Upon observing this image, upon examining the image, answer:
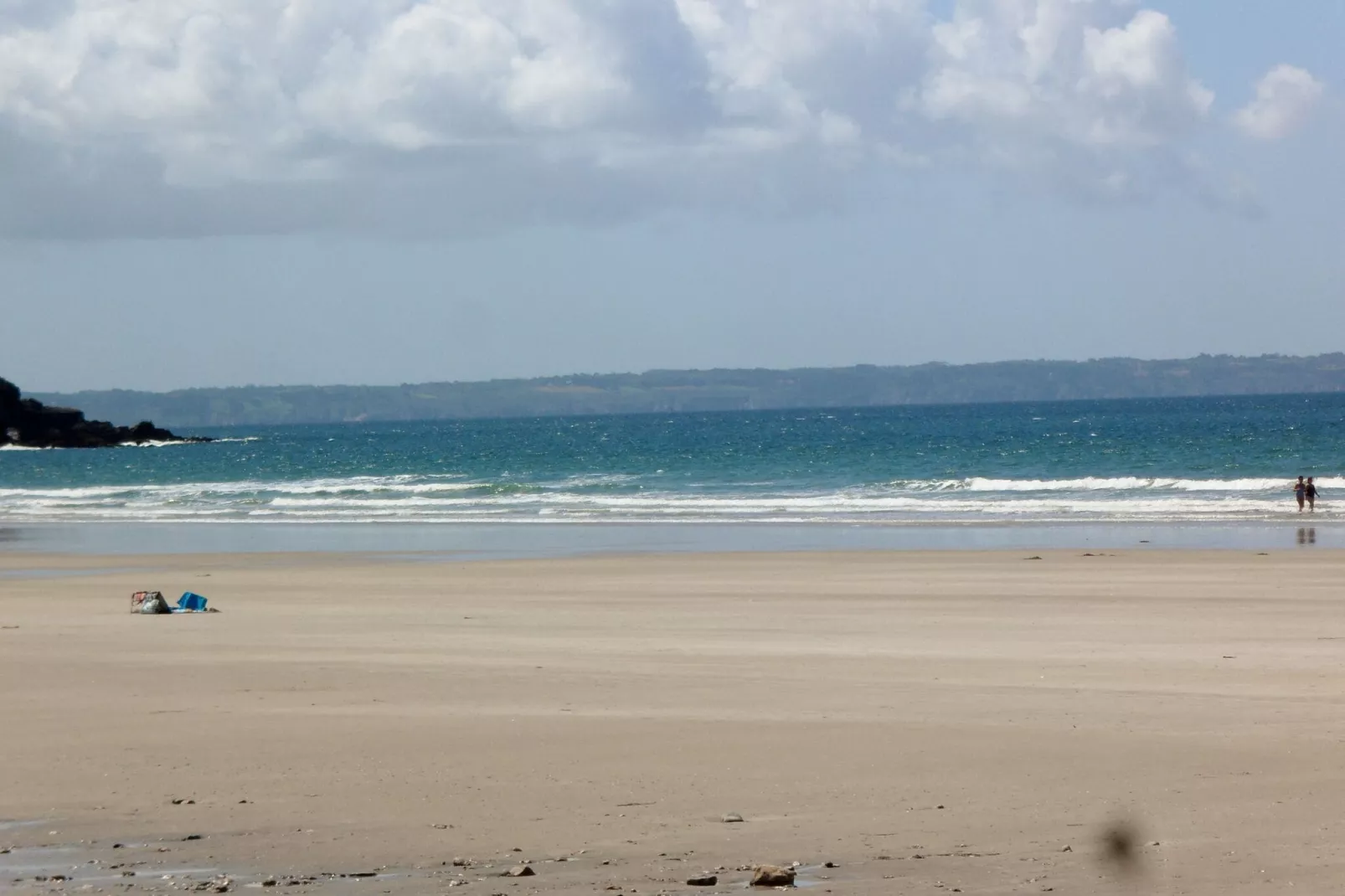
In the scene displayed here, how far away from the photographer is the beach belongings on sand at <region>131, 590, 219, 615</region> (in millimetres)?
15500

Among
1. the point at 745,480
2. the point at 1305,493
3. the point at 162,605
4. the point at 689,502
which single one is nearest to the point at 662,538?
the point at 689,502

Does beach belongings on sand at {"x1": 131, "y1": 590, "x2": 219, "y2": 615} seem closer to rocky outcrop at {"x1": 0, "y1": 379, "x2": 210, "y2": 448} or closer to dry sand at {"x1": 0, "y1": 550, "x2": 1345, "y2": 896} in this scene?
dry sand at {"x1": 0, "y1": 550, "x2": 1345, "y2": 896}

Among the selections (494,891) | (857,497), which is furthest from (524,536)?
(494,891)

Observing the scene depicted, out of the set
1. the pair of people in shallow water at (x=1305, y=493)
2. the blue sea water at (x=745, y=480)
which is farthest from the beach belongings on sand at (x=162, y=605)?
the pair of people in shallow water at (x=1305, y=493)

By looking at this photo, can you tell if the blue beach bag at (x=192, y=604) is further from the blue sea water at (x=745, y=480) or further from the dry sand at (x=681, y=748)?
the blue sea water at (x=745, y=480)

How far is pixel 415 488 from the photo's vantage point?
50469 mm

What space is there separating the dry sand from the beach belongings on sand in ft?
1.84

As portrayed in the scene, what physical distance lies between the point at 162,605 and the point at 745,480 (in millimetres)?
36429

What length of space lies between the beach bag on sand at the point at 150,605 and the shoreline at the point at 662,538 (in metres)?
9.46

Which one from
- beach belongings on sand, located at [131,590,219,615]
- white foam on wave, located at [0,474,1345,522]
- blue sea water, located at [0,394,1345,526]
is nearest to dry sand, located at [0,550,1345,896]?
→ beach belongings on sand, located at [131,590,219,615]

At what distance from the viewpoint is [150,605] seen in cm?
1549

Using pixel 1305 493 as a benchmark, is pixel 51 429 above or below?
above

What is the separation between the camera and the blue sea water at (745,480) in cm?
3634

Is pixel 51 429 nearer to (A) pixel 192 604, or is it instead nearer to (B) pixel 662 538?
(B) pixel 662 538
